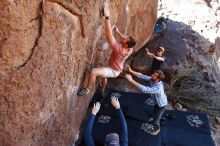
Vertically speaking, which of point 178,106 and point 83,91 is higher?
point 83,91

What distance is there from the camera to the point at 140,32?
829 centimetres

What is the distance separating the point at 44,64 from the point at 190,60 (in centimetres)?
490

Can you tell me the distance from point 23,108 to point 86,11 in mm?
1537

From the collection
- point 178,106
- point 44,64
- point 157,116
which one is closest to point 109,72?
point 157,116

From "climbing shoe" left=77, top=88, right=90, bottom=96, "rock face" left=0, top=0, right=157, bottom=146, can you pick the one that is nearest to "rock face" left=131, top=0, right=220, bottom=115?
"climbing shoe" left=77, top=88, right=90, bottom=96

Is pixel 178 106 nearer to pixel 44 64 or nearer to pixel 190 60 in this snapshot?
pixel 190 60

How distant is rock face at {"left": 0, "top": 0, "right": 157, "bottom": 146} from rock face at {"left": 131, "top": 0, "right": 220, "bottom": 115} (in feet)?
9.76

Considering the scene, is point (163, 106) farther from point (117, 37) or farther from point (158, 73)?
point (117, 37)

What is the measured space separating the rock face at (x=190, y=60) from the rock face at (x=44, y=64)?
117 inches

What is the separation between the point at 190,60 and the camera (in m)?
8.98

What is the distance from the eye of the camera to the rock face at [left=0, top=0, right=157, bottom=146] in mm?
4469

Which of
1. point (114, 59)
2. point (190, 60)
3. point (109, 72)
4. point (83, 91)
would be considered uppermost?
point (114, 59)

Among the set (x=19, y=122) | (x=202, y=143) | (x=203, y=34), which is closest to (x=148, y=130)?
(x=202, y=143)

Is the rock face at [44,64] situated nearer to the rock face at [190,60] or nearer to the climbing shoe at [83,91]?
the climbing shoe at [83,91]
